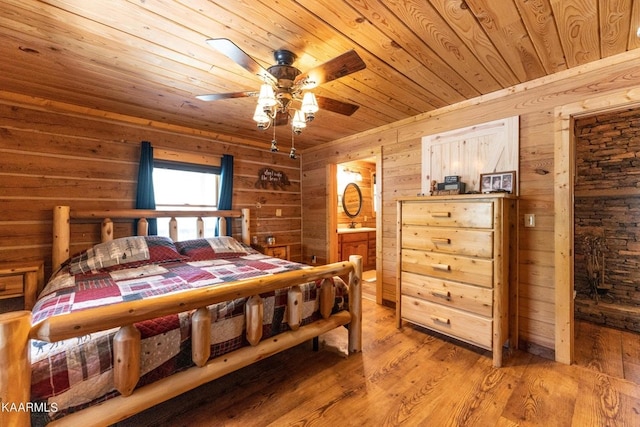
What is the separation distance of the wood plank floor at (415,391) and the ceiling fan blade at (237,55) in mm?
2041

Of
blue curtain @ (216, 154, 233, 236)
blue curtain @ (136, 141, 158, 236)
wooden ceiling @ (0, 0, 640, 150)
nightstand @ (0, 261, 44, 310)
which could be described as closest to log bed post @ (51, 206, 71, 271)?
nightstand @ (0, 261, 44, 310)

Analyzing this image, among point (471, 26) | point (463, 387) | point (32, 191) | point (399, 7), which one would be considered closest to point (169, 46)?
point (399, 7)

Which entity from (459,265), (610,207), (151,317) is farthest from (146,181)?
(610,207)

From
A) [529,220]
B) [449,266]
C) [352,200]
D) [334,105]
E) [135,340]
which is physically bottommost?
[135,340]

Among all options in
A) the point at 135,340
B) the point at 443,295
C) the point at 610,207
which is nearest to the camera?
the point at 135,340

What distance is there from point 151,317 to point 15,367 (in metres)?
0.44

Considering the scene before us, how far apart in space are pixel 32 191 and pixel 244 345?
106 inches

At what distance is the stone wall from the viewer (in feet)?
10.3

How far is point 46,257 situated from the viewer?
272 centimetres

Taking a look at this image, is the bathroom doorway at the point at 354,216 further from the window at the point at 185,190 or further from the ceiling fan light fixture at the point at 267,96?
the ceiling fan light fixture at the point at 267,96

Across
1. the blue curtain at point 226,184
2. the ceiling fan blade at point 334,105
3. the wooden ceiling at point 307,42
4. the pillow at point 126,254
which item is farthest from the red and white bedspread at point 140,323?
the wooden ceiling at point 307,42

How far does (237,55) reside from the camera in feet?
4.87

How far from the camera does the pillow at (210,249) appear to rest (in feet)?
9.96

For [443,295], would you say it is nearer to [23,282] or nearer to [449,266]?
[449,266]
